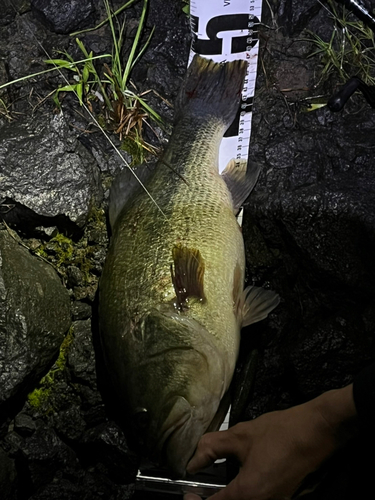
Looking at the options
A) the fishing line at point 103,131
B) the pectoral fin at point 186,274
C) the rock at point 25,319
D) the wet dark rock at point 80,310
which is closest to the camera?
the pectoral fin at point 186,274

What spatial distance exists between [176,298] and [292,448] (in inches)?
35.0

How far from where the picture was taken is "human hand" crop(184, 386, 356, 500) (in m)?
2.39

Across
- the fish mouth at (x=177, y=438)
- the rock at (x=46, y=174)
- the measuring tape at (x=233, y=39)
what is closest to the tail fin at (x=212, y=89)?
the measuring tape at (x=233, y=39)

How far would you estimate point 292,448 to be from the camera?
2.42m

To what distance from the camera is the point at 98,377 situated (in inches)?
125

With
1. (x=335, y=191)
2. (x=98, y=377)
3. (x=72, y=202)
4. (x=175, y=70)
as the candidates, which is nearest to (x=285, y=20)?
(x=175, y=70)

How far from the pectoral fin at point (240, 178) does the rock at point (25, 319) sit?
1.20m

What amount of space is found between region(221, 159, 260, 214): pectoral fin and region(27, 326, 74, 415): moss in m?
1.29

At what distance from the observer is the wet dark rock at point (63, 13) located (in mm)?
3721

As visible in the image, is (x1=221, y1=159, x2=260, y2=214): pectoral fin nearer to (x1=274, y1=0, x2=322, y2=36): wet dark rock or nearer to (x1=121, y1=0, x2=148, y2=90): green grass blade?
(x1=121, y1=0, x2=148, y2=90): green grass blade

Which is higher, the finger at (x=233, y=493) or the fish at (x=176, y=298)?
the fish at (x=176, y=298)

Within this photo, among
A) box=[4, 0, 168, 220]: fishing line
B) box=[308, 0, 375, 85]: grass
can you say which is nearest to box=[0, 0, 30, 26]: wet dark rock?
box=[4, 0, 168, 220]: fishing line

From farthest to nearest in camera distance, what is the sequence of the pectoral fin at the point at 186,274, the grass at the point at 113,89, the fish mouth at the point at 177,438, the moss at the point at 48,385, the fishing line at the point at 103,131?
the grass at the point at 113,89 → the moss at the point at 48,385 → the fishing line at the point at 103,131 → the pectoral fin at the point at 186,274 → the fish mouth at the point at 177,438

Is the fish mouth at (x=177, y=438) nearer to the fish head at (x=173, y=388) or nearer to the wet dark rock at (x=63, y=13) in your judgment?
the fish head at (x=173, y=388)
